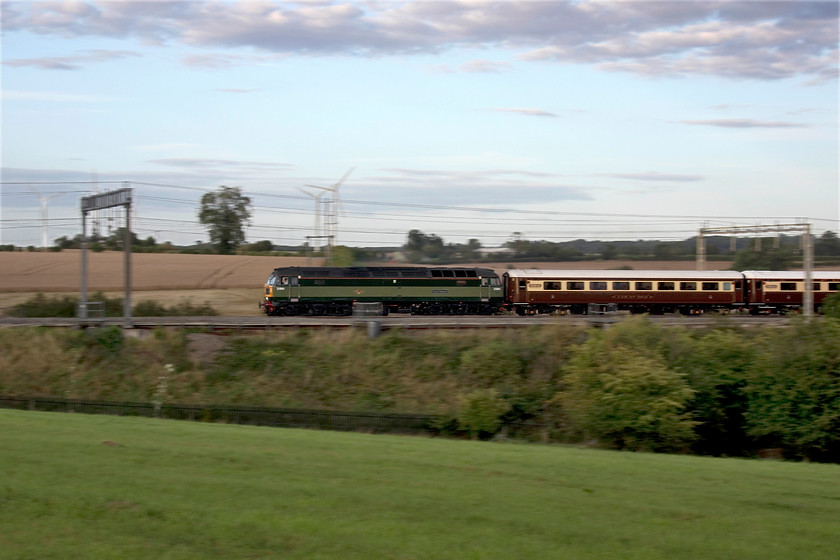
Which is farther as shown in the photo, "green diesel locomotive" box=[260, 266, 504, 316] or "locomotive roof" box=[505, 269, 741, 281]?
A: "locomotive roof" box=[505, 269, 741, 281]

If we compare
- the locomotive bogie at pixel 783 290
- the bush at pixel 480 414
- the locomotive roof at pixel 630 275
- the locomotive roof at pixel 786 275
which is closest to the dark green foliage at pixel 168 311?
the locomotive roof at pixel 630 275

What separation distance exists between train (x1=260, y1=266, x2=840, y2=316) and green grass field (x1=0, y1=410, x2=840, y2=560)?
1320 inches

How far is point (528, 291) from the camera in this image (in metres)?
48.8

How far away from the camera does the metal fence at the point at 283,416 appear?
79.4 feet

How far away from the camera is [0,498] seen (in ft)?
29.3

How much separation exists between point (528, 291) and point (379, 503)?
133 ft

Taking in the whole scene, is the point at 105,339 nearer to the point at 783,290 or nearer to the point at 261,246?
the point at 783,290

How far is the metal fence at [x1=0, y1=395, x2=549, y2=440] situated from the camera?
953 inches

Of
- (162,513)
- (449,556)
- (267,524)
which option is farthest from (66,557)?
(449,556)

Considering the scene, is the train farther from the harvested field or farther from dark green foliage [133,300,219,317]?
the harvested field

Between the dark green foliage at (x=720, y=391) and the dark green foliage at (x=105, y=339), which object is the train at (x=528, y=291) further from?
the dark green foliage at (x=720, y=391)

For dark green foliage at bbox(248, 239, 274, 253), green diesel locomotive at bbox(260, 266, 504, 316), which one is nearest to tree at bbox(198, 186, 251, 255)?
dark green foliage at bbox(248, 239, 274, 253)

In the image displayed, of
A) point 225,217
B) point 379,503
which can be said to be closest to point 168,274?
point 225,217

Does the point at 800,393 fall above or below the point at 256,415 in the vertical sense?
above
